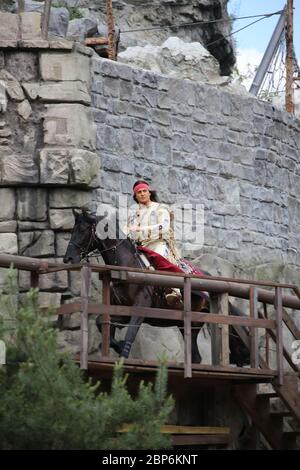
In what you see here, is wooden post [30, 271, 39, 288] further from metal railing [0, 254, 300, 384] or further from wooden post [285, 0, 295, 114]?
wooden post [285, 0, 295, 114]

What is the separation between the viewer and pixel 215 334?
653 inches

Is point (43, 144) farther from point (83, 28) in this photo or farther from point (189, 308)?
point (83, 28)

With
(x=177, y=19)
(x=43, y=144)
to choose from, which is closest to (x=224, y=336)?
(x=43, y=144)

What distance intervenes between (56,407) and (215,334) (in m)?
3.94

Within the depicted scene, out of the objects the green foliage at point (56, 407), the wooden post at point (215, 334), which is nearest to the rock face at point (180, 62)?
the wooden post at point (215, 334)

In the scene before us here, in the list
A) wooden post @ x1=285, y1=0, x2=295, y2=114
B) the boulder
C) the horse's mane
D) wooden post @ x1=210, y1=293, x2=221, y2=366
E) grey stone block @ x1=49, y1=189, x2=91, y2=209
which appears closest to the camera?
wooden post @ x1=210, y1=293, x2=221, y2=366

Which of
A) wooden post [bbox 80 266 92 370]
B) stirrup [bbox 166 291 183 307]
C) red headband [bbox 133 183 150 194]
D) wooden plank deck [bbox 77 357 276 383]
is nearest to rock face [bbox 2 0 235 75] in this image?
red headband [bbox 133 183 150 194]

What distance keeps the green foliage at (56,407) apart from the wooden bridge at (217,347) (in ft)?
5.77

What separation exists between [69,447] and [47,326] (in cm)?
101

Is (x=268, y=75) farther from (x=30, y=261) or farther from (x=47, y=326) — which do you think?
(x=47, y=326)

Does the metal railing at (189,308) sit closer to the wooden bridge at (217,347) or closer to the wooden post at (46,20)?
the wooden bridge at (217,347)

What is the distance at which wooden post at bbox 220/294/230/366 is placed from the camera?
16297mm

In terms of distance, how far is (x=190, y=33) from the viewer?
77.0ft

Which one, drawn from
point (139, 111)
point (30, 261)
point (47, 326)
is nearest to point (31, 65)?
point (139, 111)
